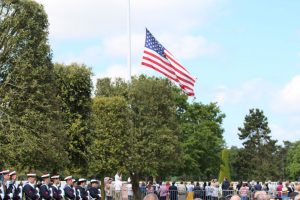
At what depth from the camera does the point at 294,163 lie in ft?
460

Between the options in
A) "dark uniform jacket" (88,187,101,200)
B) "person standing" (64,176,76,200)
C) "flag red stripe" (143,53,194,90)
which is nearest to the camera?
"person standing" (64,176,76,200)

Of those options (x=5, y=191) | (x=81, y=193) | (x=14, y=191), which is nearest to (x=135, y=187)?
(x=81, y=193)

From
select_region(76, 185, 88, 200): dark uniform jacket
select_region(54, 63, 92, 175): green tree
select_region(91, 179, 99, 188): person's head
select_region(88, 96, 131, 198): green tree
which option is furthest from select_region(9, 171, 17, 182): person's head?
select_region(88, 96, 131, 198): green tree

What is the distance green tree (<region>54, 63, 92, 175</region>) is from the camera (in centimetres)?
4186

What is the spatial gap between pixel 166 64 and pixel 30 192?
11769 millimetres

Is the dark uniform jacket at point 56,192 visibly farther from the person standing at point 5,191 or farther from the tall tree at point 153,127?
the tall tree at point 153,127

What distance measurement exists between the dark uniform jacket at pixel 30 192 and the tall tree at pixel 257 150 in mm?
93619

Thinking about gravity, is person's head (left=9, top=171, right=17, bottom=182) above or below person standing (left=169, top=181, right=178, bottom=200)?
above

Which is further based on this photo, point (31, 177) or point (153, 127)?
point (153, 127)

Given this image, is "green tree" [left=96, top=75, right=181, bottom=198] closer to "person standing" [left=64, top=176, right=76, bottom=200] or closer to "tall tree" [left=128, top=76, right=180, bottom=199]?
"tall tree" [left=128, top=76, right=180, bottom=199]

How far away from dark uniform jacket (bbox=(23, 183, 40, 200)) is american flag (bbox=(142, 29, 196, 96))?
9686mm

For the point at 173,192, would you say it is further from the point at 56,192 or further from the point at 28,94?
the point at 56,192

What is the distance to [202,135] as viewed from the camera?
7712cm

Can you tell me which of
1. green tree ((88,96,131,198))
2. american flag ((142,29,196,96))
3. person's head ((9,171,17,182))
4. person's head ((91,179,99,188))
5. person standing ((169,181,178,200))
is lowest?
person standing ((169,181,178,200))
